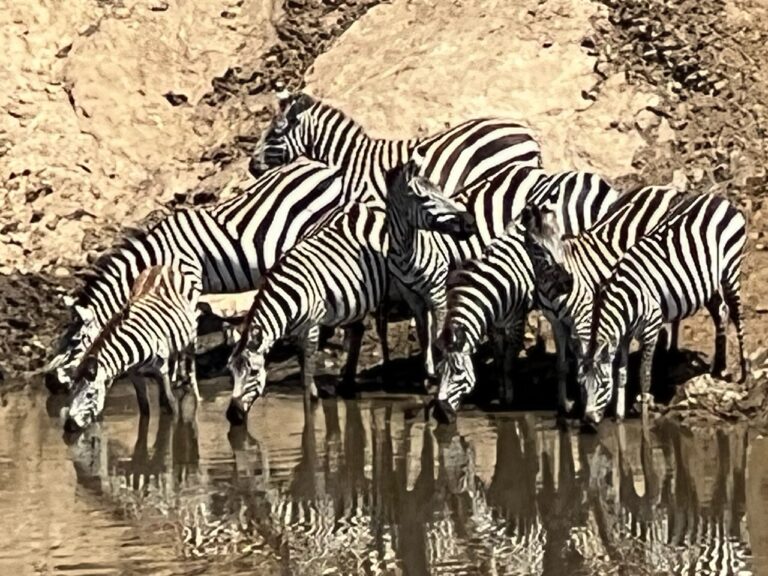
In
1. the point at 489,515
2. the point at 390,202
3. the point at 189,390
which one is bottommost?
the point at 489,515

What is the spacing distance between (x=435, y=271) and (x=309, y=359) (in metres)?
1.23

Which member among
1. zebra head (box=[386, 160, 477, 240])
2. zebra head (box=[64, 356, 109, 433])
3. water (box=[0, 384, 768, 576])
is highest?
zebra head (box=[386, 160, 477, 240])

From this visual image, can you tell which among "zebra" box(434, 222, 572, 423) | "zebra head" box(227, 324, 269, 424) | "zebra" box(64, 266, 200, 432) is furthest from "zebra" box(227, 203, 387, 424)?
"zebra" box(434, 222, 572, 423)

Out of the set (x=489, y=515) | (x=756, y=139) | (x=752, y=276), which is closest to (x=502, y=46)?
(x=756, y=139)

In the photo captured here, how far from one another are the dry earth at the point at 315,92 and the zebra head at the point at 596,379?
3268mm

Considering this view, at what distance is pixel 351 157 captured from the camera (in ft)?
55.9

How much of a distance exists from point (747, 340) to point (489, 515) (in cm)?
461

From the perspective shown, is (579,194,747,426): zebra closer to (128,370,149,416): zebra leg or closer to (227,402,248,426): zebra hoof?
(227,402,248,426): zebra hoof

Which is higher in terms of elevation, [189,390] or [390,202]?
[390,202]

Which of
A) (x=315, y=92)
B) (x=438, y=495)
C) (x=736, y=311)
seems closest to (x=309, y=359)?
(x=438, y=495)

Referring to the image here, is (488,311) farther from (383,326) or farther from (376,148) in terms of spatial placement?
(376,148)

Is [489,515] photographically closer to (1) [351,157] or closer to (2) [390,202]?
(2) [390,202]

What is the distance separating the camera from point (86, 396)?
13984 mm

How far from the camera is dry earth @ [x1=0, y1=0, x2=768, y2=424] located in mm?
17672
